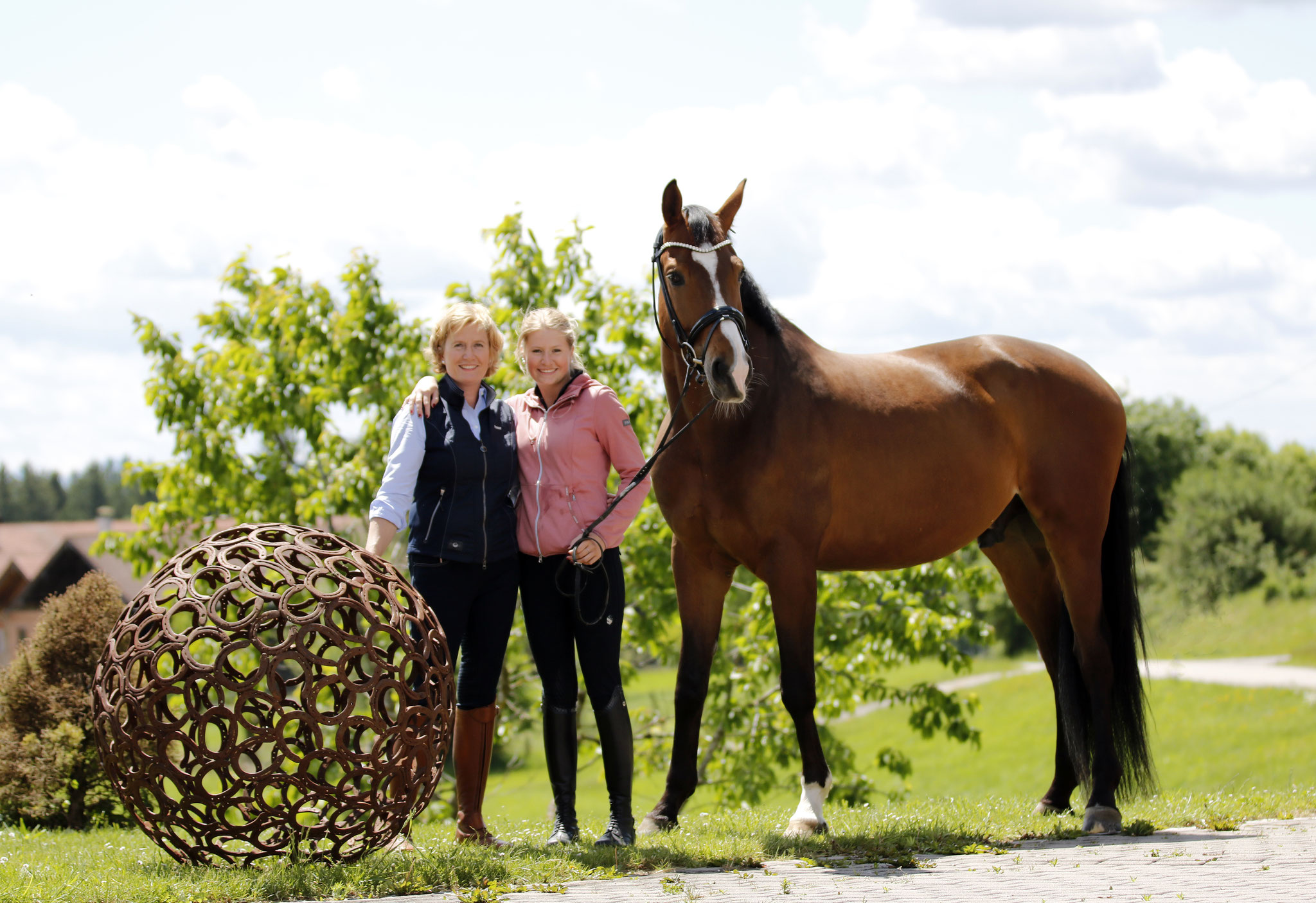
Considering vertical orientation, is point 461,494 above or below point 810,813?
above

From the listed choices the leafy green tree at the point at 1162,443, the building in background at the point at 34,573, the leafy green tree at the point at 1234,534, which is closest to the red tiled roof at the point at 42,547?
the building in background at the point at 34,573

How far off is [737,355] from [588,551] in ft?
3.46

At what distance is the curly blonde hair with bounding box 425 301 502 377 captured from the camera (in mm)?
5129

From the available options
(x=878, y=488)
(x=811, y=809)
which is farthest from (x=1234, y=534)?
(x=811, y=809)

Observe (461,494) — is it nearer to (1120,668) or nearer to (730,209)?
(730,209)

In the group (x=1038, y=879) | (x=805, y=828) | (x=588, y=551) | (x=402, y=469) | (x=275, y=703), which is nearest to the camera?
(x=275, y=703)

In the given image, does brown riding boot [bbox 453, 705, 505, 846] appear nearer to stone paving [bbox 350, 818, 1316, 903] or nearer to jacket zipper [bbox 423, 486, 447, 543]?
jacket zipper [bbox 423, 486, 447, 543]

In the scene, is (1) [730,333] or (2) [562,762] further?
(2) [562,762]

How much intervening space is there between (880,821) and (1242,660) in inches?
1333

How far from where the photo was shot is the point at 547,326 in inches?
204

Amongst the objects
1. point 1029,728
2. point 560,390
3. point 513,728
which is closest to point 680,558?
point 560,390

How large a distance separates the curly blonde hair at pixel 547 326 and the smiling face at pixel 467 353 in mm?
154

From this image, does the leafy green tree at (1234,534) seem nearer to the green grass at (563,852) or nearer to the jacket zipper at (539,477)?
the green grass at (563,852)

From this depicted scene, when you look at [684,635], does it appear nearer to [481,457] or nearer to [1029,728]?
[481,457]
